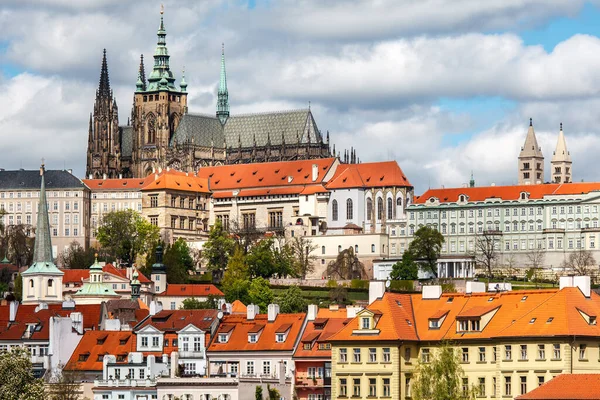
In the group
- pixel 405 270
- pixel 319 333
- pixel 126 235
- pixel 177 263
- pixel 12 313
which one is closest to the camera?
pixel 319 333

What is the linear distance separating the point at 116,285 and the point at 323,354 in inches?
2814

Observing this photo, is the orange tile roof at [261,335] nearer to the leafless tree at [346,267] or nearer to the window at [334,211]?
the leafless tree at [346,267]

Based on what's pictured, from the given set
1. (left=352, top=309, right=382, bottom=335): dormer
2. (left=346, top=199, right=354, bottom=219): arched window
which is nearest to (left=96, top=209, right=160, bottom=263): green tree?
(left=346, top=199, right=354, bottom=219): arched window

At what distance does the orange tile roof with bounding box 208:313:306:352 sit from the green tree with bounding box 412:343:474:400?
15.7m

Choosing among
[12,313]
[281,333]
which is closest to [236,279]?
[12,313]

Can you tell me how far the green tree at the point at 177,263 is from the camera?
16562 cm

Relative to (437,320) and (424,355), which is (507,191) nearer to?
(437,320)

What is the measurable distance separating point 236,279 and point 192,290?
9517mm

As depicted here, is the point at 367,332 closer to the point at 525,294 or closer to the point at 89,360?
the point at 525,294

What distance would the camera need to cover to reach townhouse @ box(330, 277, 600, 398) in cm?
7262

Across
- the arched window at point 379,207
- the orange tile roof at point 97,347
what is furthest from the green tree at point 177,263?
the orange tile roof at point 97,347

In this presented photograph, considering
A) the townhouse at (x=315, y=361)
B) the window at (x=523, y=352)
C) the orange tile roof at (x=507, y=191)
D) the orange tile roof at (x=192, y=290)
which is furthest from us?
the orange tile roof at (x=507, y=191)

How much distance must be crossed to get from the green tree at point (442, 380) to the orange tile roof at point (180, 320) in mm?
21465

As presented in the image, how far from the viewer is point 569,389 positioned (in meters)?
67.4
